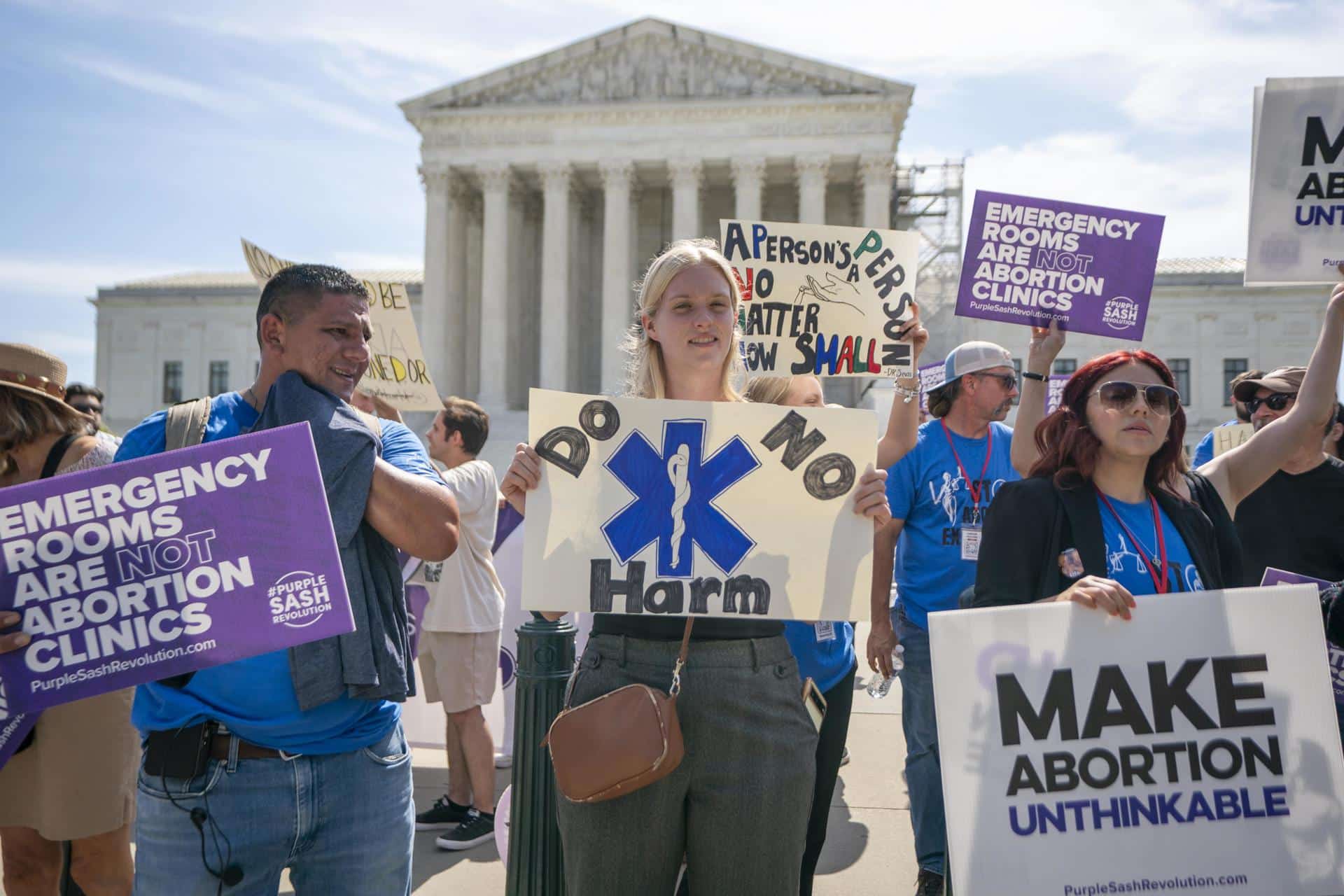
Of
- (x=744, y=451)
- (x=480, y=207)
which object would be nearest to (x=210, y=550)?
(x=744, y=451)

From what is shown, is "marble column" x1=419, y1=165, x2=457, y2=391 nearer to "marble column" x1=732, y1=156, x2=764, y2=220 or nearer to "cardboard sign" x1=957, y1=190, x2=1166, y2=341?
"marble column" x1=732, y1=156, x2=764, y2=220

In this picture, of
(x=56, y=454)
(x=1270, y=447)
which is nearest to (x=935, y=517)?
(x=1270, y=447)

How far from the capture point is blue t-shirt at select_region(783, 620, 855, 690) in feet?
10.8

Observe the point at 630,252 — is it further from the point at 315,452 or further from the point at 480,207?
the point at 315,452

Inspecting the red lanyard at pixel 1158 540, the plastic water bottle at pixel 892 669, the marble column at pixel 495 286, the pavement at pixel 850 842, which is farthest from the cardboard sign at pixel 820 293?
the marble column at pixel 495 286

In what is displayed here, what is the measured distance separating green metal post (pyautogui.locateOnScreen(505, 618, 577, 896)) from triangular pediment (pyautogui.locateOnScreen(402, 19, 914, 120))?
131ft

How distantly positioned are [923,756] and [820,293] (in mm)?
2198

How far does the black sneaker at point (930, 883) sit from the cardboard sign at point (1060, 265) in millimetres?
2478

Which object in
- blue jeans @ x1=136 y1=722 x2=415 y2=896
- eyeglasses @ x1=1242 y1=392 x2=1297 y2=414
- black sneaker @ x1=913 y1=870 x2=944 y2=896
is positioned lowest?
black sneaker @ x1=913 y1=870 x2=944 y2=896

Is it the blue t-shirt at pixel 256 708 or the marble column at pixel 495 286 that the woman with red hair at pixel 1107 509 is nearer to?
the blue t-shirt at pixel 256 708

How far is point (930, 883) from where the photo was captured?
427cm

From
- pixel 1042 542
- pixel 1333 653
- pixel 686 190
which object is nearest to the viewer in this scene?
pixel 1042 542

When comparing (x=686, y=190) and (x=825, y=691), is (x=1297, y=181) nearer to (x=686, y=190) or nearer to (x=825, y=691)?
(x=825, y=691)

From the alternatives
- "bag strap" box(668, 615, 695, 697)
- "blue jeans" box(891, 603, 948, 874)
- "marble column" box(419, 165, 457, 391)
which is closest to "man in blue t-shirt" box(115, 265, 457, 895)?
"bag strap" box(668, 615, 695, 697)
